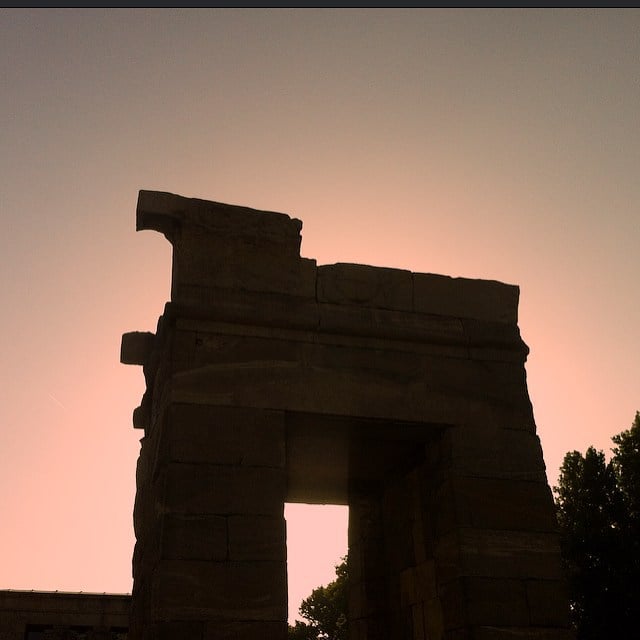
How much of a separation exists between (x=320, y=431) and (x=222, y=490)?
4.33 feet

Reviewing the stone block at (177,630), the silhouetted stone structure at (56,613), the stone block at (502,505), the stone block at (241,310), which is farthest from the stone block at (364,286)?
the silhouetted stone structure at (56,613)

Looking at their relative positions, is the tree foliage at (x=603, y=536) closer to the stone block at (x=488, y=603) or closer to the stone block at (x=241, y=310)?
the stone block at (x=488, y=603)

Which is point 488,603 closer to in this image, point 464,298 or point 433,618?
point 433,618

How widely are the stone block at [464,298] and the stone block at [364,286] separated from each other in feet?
0.46

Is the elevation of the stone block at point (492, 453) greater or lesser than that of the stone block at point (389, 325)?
lesser

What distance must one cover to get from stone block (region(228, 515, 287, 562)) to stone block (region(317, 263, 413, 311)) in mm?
2192

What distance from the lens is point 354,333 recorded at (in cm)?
683

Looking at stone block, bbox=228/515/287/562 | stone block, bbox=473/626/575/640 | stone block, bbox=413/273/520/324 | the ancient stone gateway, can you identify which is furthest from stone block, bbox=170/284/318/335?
stone block, bbox=473/626/575/640

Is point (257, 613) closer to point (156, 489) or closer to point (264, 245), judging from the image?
point (156, 489)

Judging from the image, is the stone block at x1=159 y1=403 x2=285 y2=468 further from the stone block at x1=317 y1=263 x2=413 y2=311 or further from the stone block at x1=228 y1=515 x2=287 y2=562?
the stone block at x1=317 y1=263 x2=413 y2=311

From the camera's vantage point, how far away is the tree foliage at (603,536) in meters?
21.9

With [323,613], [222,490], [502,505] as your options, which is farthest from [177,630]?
[323,613]

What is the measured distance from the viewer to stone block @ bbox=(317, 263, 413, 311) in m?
7.02

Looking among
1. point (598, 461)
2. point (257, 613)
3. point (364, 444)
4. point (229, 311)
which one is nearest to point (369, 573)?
point (364, 444)
